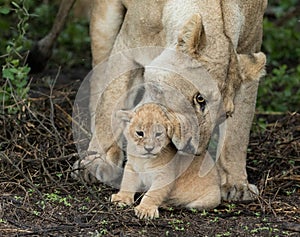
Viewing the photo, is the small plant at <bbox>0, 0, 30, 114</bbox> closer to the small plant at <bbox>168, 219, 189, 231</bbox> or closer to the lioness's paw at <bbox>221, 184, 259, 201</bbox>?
the lioness's paw at <bbox>221, 184, 259, 201</bbox>

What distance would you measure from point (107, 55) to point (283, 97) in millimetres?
2159

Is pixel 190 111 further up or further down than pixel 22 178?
further up

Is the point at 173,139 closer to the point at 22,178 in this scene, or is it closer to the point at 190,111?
the point at 190,111

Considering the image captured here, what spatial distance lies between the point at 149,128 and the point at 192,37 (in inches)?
19.9

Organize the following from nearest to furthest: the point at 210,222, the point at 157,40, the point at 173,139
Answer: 1. the point at 173,139
2. the point at 210,222
3. the point at 157,40

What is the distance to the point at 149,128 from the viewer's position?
4609 mm

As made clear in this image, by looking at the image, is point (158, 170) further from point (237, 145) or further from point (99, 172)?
point (237, 145)

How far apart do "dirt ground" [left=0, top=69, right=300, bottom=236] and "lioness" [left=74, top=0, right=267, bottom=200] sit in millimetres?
199

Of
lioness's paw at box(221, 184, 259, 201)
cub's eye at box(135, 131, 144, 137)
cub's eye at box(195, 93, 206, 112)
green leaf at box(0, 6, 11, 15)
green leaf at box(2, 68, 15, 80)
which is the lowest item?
lioness's paw at box(221, 184, 259, 201)

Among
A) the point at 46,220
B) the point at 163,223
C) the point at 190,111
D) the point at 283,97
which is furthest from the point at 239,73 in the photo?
the point at 283,97

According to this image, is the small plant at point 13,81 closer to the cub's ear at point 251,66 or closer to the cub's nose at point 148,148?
the cub's nose at point 148,148

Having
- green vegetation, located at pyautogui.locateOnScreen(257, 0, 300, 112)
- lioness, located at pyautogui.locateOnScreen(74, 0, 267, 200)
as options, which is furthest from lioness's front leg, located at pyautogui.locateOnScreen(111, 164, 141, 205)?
green vegetation, located at pyautogui.locateOnScreen(257, 0, 300, 112)

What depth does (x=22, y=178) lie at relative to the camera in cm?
540

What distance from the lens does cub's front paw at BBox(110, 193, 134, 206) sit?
4.97 meters
